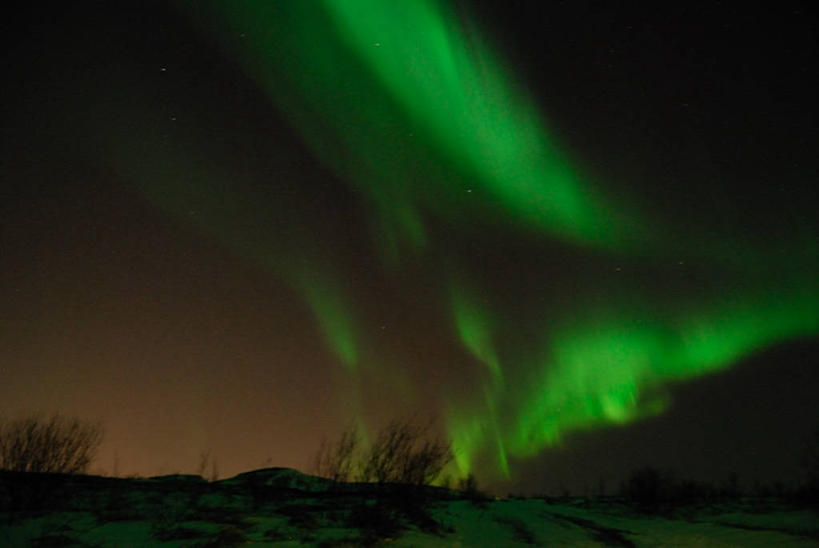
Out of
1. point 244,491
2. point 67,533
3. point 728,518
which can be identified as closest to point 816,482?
point 728,518

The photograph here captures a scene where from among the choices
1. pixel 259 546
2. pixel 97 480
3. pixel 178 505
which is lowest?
pixel 259 546

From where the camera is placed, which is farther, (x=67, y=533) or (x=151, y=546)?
(x=67, y=533)

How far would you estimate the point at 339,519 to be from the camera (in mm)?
12281

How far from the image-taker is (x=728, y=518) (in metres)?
13.7

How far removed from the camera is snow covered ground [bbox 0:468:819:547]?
416 inches

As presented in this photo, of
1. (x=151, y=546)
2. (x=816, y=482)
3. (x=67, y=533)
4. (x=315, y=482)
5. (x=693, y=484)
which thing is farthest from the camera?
(x=693, y=484)

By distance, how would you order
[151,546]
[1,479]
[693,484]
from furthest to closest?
1. [693,484]
2. [1,479]
3. [151,546]

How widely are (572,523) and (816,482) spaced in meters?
10.7

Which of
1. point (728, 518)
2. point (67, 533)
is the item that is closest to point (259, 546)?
point (67, 533)

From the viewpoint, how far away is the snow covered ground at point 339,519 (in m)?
10.6

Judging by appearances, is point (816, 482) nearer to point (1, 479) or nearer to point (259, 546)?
point (259, 546)

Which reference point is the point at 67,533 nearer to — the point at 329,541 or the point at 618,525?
the point at 329,541

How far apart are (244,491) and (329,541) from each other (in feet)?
21.4

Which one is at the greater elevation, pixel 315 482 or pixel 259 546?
pixel 315 482
